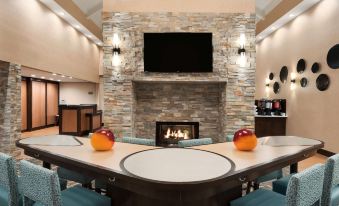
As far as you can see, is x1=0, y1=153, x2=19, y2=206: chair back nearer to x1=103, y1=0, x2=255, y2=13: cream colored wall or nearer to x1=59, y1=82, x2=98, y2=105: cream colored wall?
x1=103, y1=0, x2=255, y2=13: cream colored wall

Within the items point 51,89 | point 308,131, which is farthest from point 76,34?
point 308,131

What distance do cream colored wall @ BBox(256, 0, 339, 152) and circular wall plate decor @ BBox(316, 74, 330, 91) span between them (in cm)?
10

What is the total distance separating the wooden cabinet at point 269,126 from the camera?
21.2 feet

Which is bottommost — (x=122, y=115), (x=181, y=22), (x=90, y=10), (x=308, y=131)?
(x=308, y=131)

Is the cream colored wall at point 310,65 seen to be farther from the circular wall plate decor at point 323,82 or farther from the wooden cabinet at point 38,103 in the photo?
the wooden cabinet at point 38,103

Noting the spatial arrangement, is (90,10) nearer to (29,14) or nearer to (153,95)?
(29,14)

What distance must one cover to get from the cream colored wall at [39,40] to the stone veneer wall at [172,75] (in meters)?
1.94

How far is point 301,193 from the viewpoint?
1237mm

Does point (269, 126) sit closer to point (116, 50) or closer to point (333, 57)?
point (333, 57)

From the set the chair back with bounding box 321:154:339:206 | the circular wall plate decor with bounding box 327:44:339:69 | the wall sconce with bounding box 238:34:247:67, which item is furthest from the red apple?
the circular wall plate decor with bounding box 327:44:339:69

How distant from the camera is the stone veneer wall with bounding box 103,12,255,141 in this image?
449 cm

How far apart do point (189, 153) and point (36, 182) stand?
101 centimetres

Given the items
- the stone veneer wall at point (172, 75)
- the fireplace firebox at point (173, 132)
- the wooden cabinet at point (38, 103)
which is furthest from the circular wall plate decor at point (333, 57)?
the wooden cabinet at point (38, 103)

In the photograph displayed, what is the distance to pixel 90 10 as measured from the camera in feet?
26.2
